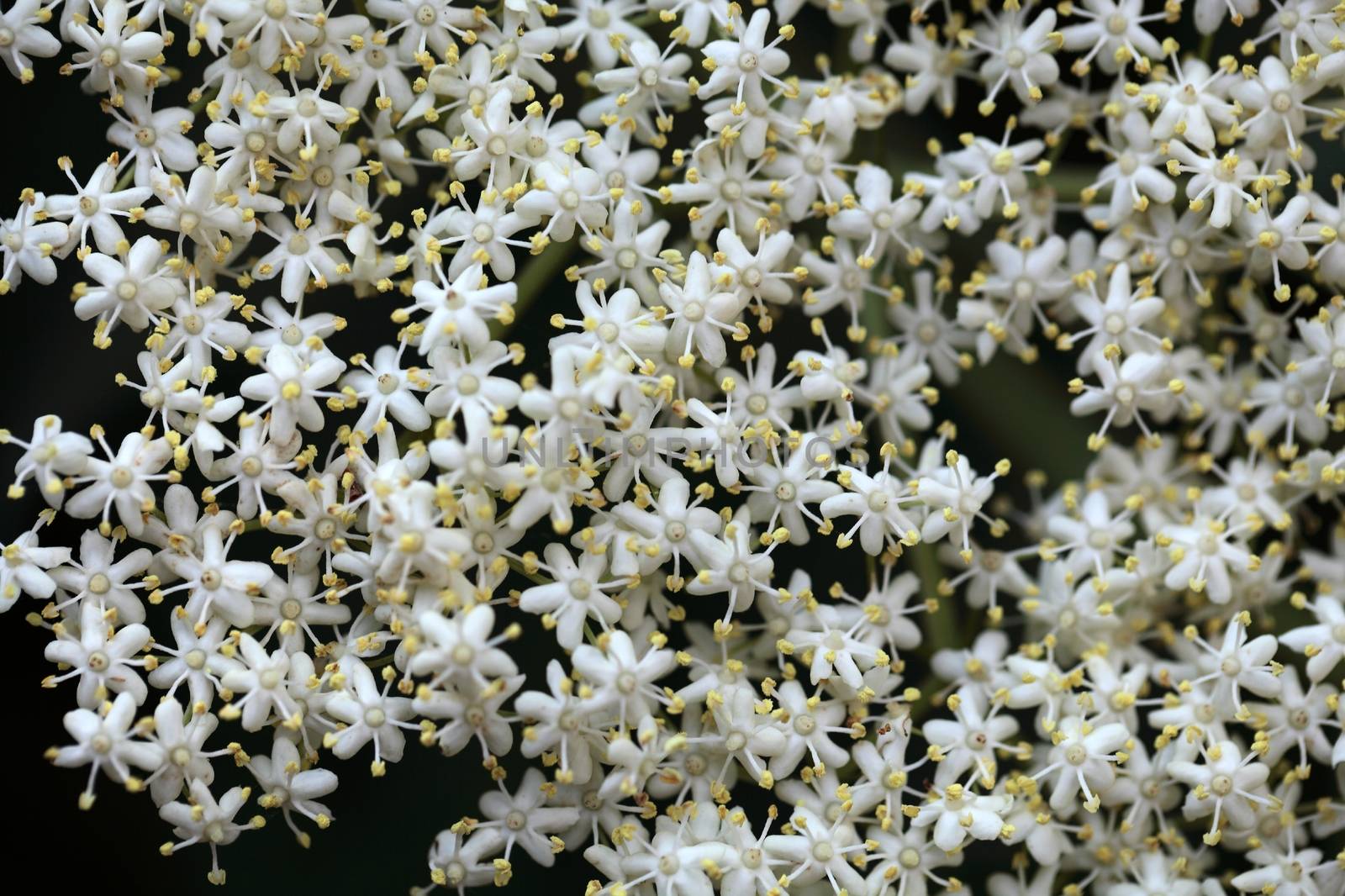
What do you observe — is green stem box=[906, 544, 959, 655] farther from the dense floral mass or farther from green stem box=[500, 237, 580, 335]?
green stem box=[500, 237, 580, 335]

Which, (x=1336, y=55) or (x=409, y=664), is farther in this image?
(x=1336, y=55)

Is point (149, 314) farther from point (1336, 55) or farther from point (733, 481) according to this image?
point (1336, 55)

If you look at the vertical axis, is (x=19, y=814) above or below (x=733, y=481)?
below

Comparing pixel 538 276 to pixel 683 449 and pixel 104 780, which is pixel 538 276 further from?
pixel 104 780

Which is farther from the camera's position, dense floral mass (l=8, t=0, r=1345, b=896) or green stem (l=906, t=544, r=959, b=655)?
green stem (l=906, t=544, r=959, b=655)

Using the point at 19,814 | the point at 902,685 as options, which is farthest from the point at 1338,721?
the point at 19,814

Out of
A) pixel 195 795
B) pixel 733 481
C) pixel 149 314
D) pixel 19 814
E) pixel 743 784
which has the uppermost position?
pixel 149 314

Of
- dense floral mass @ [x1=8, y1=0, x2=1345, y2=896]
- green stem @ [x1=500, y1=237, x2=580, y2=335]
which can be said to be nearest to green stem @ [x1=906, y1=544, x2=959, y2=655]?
dense floral mass @ [x1=8, y1=0, x2=1345, y2=896]
